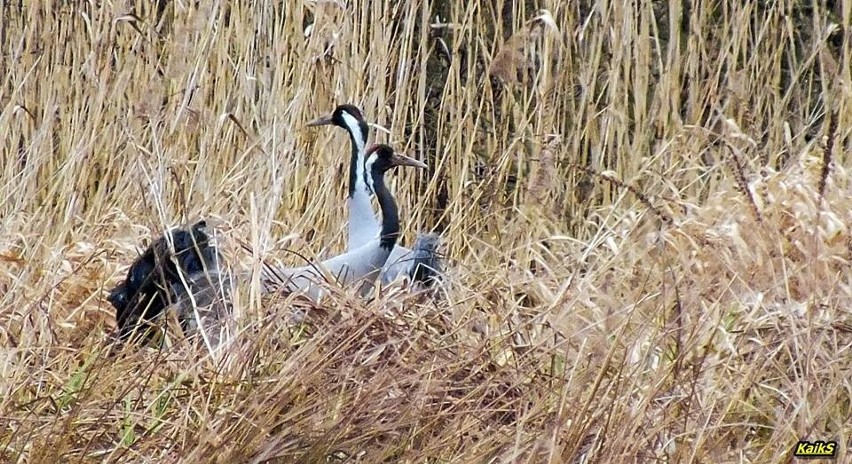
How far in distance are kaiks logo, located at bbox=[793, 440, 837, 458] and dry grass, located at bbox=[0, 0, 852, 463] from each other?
0.10ft

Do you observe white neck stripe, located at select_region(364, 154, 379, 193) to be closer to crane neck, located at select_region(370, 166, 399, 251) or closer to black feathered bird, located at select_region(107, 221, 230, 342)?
crane neck, located at select_region(370, 166, 399, 251)

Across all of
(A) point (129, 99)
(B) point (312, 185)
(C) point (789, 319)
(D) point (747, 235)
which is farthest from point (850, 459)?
(A) point (129, 99)

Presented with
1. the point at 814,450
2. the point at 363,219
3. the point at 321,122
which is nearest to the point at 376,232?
the point at 363,219

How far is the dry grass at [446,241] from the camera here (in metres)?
2.69

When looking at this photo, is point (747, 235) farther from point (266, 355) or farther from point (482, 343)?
point (266, 355)

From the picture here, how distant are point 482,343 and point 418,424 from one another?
Answer: 10.6 inches

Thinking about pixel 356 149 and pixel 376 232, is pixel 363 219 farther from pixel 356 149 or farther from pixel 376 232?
pixel 356 149

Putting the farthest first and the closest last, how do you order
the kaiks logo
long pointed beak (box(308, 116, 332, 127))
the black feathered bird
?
long pointed beak (box(308, 116, 332, 127)), the black feathered bird, the kaiks logo

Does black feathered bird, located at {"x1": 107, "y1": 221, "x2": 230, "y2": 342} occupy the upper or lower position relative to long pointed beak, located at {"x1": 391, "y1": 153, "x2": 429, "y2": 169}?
upper

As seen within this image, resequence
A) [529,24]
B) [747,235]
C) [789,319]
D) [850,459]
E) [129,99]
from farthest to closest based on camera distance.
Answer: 1. [129,99]
2. [529,24]
3. [747,235]
4. [789,319]
5. [850,459]

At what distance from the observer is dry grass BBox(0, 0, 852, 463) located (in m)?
2.69

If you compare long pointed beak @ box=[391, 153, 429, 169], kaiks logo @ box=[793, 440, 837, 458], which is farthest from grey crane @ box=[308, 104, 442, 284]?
kaiks logo @ box=[793, 440, 837, 458]

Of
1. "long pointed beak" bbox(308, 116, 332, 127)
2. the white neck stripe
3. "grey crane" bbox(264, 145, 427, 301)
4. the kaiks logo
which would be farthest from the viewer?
the white neck stripe

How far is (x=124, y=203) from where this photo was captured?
4.40 m
